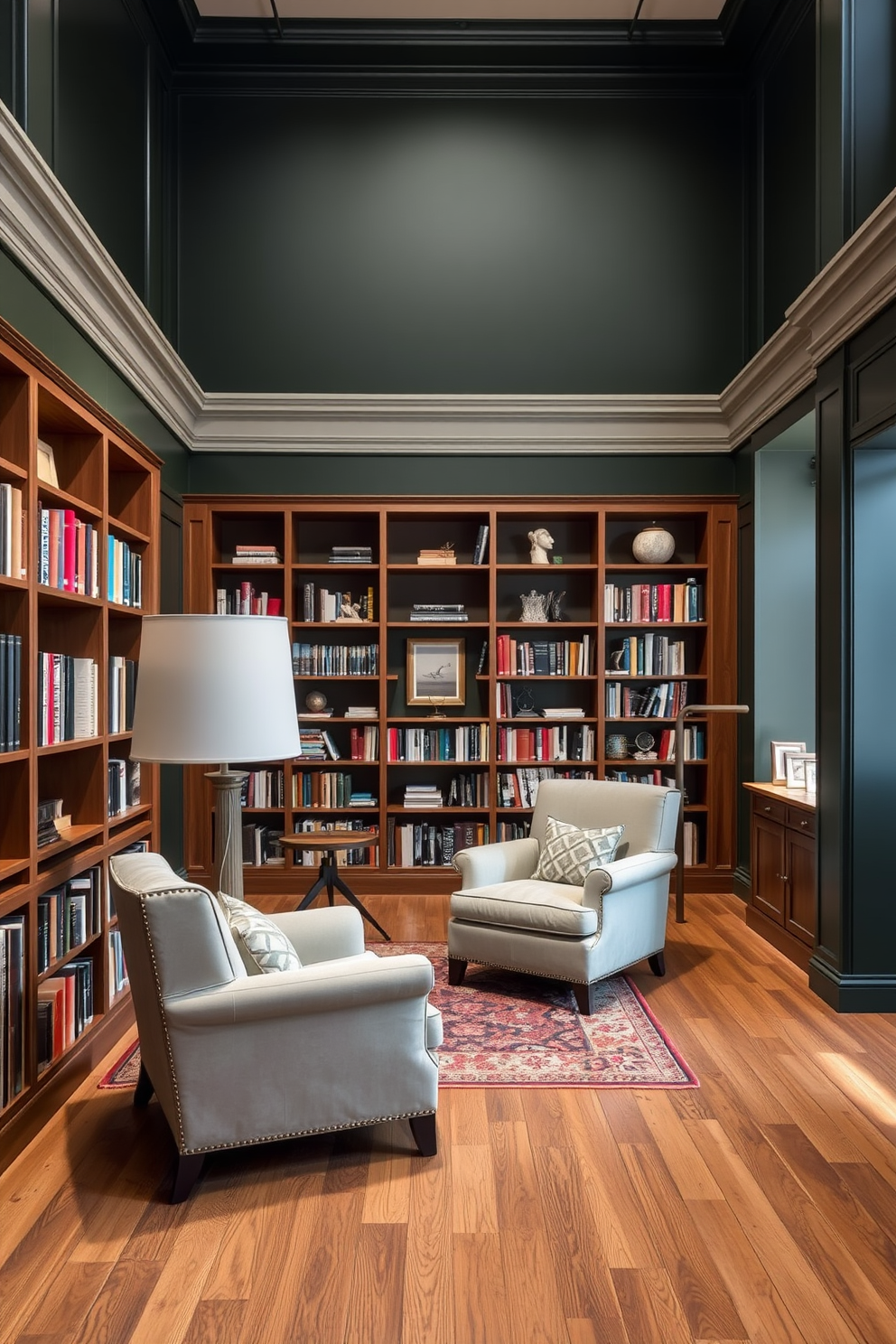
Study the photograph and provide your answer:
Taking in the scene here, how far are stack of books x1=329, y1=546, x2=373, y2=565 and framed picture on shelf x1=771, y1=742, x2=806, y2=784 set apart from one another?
102 inches

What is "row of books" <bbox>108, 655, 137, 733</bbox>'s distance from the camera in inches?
150

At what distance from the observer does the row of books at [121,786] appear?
3782 mm

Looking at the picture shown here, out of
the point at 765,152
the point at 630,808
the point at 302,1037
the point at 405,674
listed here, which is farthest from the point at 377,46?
the point at 302,1037

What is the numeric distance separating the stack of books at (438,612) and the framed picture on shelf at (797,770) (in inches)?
82.6

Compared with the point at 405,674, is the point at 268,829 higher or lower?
lower

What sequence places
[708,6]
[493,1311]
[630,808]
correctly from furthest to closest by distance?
[708,6]
[630,808]
[493,1311]

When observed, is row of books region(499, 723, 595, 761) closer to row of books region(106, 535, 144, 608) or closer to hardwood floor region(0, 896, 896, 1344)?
row of books region(106, 535, 144, 608)

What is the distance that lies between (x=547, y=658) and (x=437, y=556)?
927 mm

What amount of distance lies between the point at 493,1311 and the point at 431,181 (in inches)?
→ 228

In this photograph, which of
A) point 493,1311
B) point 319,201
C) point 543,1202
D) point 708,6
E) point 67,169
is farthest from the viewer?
point 319,201

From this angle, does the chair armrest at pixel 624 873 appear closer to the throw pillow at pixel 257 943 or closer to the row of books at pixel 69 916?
the throw pillow at pixel 257 943

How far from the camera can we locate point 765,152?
552 centimetres

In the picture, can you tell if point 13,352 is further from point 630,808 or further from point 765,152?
point 765,152

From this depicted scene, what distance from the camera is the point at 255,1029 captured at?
2.54 meters
